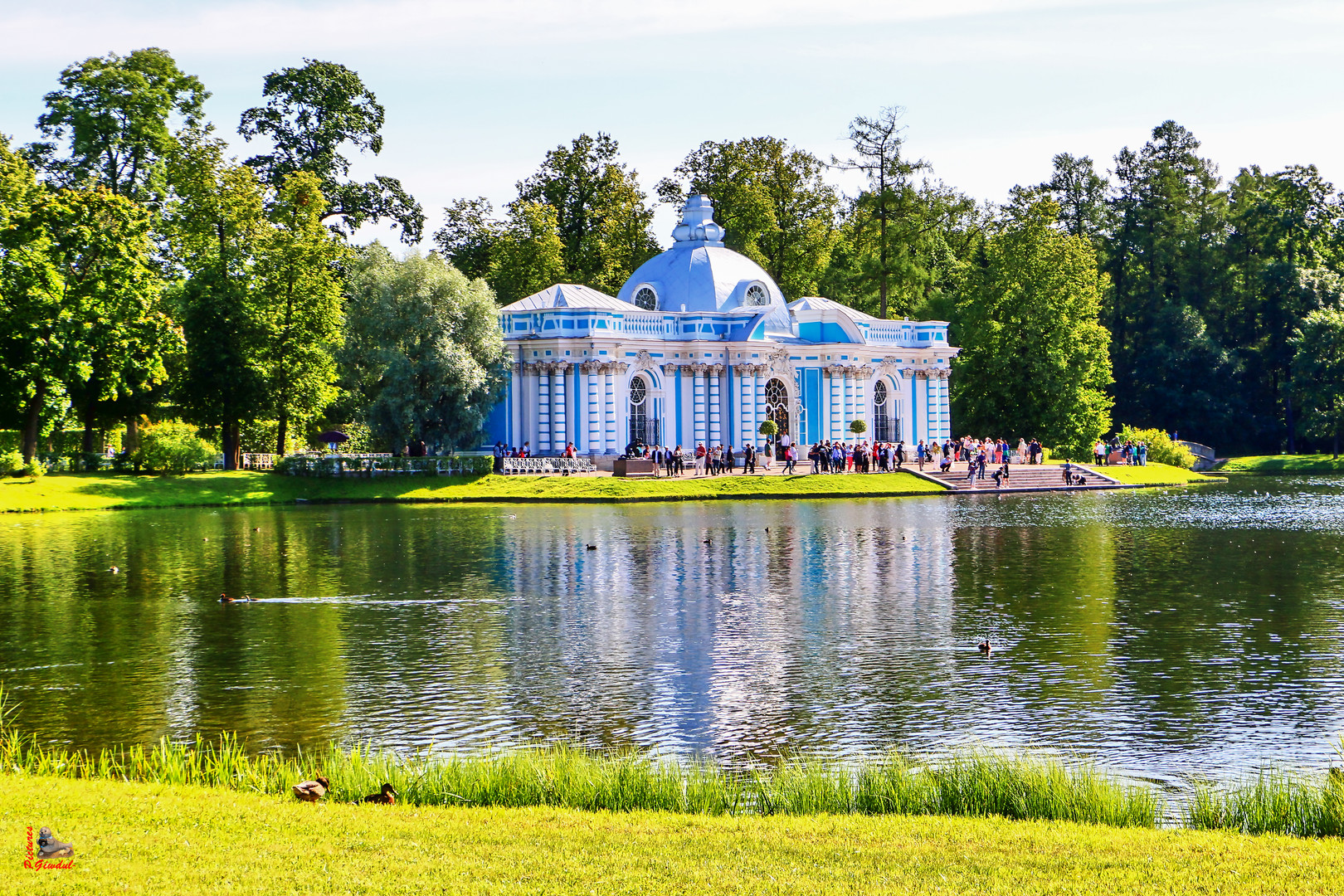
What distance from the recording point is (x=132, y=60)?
58094 millimetres

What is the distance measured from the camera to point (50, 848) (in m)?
8.98

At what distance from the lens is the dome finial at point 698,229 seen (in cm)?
6700

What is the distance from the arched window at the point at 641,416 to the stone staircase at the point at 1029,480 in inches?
470

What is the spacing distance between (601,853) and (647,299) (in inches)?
2278

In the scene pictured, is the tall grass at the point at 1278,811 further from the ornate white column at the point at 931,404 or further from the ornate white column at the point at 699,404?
the ornate white column at the point at 931,404

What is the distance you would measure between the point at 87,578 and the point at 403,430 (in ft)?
90.3

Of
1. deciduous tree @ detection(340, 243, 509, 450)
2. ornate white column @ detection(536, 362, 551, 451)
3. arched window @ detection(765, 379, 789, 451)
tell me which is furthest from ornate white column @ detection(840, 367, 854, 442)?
deciduous tree @ detection(340, 243, 509, 450)

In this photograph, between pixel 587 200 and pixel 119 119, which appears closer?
pixel 119 119

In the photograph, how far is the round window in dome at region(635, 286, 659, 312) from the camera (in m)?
66.2

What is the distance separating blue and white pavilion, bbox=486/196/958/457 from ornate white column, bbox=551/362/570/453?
0.05 m

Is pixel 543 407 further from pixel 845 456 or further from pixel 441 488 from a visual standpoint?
pixel 845 456

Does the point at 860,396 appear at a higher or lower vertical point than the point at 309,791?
higher

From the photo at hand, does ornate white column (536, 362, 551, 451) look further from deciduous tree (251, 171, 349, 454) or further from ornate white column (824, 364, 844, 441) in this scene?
ornate white column (824, 364, 844, 441)

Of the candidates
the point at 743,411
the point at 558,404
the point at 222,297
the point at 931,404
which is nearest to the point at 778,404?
the point at 743,411
